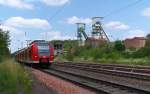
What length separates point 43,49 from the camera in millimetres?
47094

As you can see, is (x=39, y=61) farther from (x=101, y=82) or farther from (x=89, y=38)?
(x=89, y=38)

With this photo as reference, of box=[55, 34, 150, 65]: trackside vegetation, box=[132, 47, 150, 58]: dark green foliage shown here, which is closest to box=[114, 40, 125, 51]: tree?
box=[55, 34, 150, 65]: trackside vegetation

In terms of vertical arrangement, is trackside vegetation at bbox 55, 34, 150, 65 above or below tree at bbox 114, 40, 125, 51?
below

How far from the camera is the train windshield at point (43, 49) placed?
154 ft

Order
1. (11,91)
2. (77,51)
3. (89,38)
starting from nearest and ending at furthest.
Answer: (11,91) → (77,51) → (89,38)

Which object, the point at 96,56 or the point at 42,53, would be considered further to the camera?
the point at 96,56

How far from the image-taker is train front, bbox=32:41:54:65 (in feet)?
153

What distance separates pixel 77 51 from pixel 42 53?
64.1 metres

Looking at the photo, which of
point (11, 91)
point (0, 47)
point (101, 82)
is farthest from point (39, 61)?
point (11, 91)

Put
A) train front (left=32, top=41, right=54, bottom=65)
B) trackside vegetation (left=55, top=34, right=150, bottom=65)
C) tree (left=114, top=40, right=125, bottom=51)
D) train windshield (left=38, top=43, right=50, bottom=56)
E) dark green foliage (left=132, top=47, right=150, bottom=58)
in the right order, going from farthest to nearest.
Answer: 1. tree (left=114, top=40, right=125, bottom=51)
2. dark green foliage (left=132, top=47, right=150, bottom=58)
3. trackside vegetation (left=55, top=34, right=150, bottom=65)
4. train windshield (left=38, top=43, right=50, bottom=56)
5. train front (left=32, top=41, right=54, bottom=65)

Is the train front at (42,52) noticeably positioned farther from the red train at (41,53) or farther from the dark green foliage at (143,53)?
the dark green foliage at (143,53)

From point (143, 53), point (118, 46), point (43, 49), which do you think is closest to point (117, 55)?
point (143, 53)

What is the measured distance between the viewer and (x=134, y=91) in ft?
57.3

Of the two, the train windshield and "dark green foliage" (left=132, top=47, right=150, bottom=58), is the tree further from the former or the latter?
the train windshield
